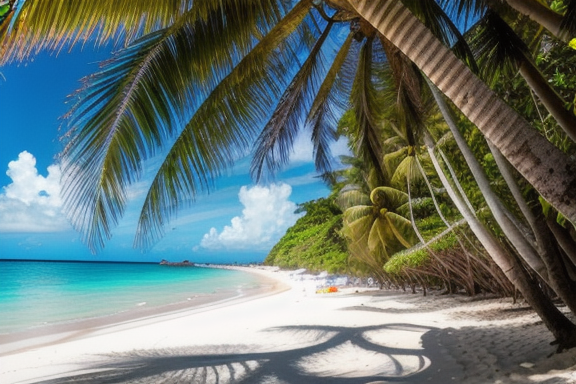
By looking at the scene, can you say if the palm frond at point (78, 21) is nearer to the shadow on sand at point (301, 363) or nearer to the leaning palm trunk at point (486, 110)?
the leaning palm trunk at point (486, 110)

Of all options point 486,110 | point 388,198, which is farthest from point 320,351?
point 388,198

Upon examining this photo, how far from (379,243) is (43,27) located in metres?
14.8

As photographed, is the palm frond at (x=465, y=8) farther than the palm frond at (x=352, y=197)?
No

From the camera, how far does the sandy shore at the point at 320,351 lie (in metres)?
4.39

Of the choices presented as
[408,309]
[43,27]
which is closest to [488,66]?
[43,27]

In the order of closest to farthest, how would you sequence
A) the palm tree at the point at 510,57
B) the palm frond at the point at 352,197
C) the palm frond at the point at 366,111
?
the palm tree at the point at 510,57, the palm frond at the point at 366,111, the palm frond at the point at 352,197

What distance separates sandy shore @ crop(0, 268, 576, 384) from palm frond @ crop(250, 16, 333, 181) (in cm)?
267

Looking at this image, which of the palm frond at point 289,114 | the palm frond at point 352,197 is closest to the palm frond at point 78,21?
the palm frond at point 289,114

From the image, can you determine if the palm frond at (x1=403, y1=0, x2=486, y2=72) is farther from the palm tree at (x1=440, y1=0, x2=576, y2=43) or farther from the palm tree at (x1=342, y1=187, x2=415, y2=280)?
the palm tree at (x1=342, y1=187, x2=415, y2=280)

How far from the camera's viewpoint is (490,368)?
4.18m

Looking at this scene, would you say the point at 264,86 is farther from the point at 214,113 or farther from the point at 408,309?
the point at 408,309

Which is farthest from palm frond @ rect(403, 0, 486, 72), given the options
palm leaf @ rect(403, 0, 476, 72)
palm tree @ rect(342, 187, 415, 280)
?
palm tree @ rect(342, 187, 415, 280)

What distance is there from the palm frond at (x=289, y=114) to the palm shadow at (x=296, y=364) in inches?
101

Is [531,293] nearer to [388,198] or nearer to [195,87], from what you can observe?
[195,87]
